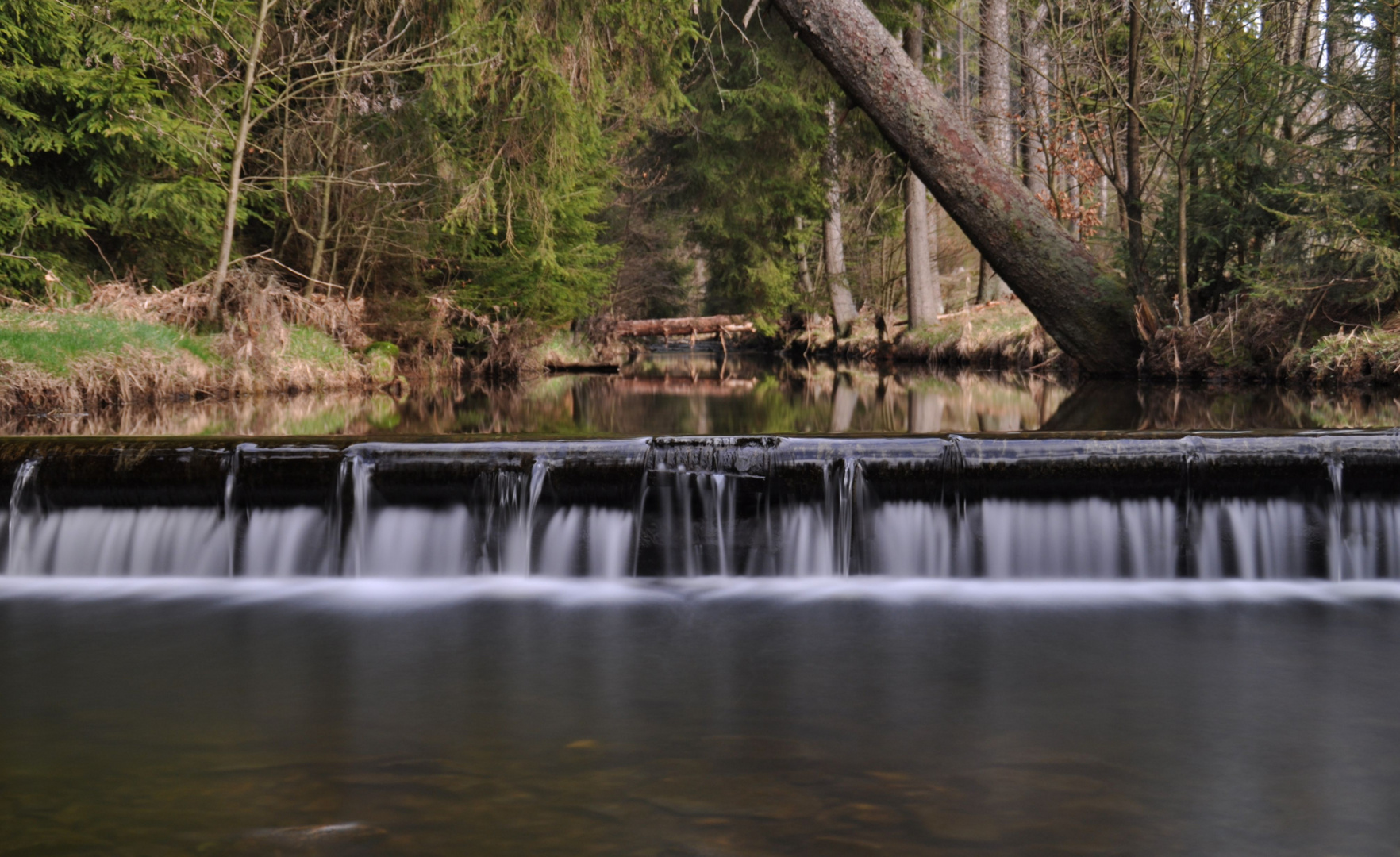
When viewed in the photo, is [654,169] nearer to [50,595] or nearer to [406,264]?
[406,264]

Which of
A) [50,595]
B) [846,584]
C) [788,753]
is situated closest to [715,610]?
[846,584]

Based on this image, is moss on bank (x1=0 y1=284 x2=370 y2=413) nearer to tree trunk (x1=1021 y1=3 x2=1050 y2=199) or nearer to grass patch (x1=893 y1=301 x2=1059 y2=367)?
tree trunk (x1=1021 y1=3 x2=1050 y2=199)

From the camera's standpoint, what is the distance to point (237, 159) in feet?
40.2

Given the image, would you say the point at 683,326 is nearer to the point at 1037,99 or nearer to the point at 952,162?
the point at 1037,99

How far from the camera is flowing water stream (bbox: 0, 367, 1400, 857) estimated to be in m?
2.70

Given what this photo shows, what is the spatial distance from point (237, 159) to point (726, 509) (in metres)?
9.09

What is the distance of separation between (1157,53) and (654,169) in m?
A: 18.0

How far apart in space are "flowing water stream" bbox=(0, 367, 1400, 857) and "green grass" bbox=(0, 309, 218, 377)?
459 centimetres

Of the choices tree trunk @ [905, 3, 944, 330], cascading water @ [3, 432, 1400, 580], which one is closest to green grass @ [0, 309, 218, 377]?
cascading water @ [3, 432, 1400, 580]

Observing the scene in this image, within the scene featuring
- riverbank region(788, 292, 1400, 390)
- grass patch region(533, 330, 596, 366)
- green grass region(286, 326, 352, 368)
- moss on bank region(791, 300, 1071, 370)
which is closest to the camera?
riverbank region(788, 292, 1400, 390)

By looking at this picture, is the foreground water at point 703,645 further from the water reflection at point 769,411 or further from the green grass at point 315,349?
the green grass at point 315,349

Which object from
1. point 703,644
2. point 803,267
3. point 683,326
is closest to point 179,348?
point 703,644

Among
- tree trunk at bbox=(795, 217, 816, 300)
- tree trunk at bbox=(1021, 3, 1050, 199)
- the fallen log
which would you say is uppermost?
tree trunk at bbox=(1021, 3, 1050, 199)

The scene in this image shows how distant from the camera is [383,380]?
14.5 metres
